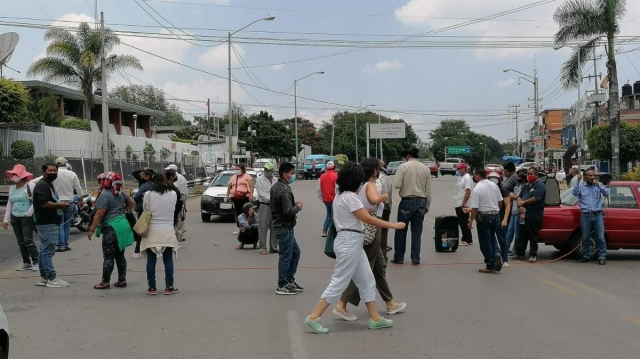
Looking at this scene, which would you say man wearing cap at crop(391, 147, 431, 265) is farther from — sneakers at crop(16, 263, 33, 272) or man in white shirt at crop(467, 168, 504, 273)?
sneakers at crop(16, 263, 33, 272)

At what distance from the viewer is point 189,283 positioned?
401 inches

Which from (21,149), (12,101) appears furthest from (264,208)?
(12,101)

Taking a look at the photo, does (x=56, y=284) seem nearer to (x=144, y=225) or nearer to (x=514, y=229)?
(x=144, y=225)

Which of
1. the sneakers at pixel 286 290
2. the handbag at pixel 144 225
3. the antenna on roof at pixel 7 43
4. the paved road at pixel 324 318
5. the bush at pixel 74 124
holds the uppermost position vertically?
the antenna on roof at pixel 7 43

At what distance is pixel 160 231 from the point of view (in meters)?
8.99

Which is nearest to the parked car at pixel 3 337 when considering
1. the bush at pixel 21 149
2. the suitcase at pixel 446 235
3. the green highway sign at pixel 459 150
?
the suitcase at pixel 446 235

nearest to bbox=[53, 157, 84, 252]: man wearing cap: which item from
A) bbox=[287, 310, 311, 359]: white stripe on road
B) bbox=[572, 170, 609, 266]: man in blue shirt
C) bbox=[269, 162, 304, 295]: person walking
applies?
bbox=[269, 162, 304, 295]: person walking

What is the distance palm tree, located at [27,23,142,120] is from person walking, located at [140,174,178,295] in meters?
33.5

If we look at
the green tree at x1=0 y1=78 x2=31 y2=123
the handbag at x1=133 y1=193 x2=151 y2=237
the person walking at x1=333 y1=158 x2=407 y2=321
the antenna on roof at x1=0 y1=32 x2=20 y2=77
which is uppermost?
the antenna on roof at x1=0 y1=32 x2=20 y2=77

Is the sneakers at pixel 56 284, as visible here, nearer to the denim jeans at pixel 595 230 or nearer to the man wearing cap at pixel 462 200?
the man wearing cap at pixel 462 200

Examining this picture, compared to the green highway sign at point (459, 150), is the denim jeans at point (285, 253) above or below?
below

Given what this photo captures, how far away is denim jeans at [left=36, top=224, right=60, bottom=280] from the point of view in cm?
959

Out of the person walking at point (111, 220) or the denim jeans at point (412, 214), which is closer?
the person walking at point (111, 220)

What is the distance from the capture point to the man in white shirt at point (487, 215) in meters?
10.7
